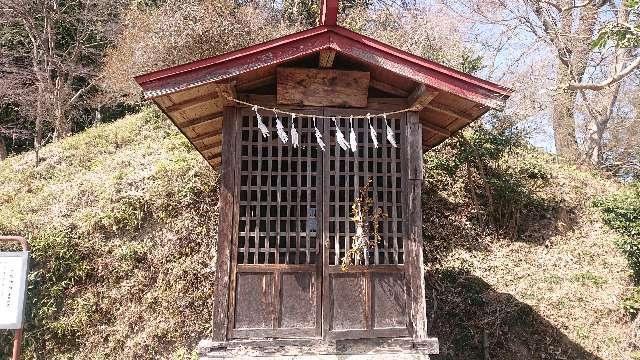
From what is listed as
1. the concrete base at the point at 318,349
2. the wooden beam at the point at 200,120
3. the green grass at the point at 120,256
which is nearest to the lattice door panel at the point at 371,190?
the concrete base at the point at 318,349

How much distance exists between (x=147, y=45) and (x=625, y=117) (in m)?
16.2

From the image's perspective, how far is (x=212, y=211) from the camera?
10.3m

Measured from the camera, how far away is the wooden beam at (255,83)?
573 centimetres

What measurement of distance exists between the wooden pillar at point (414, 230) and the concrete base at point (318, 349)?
165mm

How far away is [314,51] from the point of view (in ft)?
17.3

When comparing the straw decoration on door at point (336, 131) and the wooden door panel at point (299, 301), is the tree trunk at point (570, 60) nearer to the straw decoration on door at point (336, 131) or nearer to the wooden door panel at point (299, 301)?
the straw decoration on door at point (336, 131)

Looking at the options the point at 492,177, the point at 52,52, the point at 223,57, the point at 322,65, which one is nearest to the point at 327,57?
the point at 322,65

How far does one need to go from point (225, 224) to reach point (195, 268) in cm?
433

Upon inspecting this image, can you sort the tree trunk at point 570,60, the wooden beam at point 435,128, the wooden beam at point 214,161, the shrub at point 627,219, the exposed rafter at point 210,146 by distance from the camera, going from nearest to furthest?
1. the wooden beam at point 435,128
2. the exposed rafter at point 210,146
3. the shrub at point 627,219
4. the wooden beam at point 214,161
5. the tree trunk at point 570,60

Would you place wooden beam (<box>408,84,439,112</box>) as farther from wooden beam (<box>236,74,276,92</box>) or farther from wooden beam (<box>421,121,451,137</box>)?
wooden beam (<box>236,74,276,92</box>)

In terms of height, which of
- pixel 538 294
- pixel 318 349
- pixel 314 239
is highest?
pixel 314 239

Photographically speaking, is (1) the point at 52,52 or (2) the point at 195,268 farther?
(1) the point at 52,52

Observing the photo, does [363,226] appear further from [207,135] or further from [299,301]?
[207,135]

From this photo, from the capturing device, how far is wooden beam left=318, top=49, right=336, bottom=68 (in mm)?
5418
